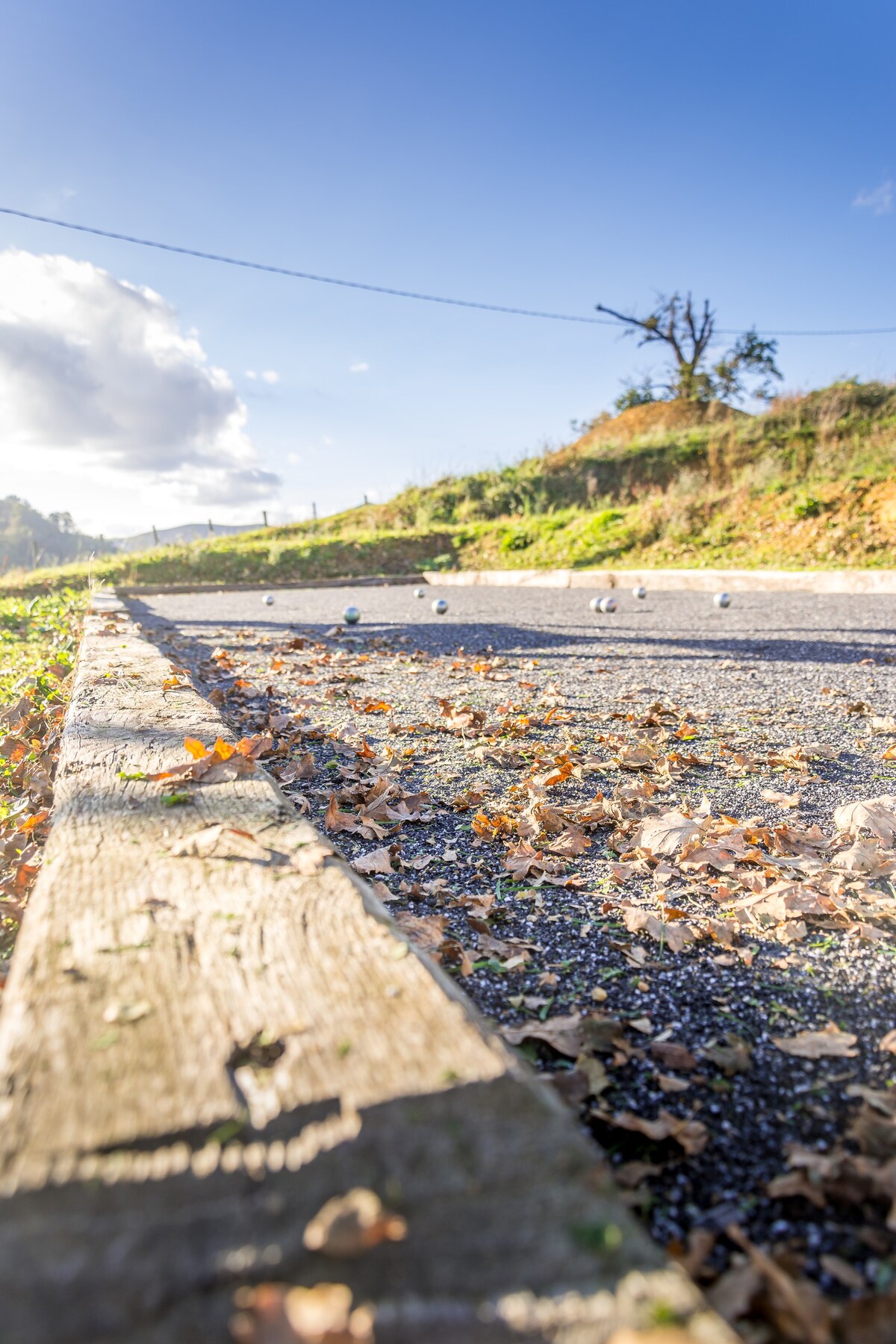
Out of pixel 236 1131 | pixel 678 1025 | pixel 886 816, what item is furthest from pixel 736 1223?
pixel 886 816

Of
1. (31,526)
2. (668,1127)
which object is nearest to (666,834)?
(668,1127)

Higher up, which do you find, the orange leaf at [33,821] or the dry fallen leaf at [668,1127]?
the orange leaf at [33,821]

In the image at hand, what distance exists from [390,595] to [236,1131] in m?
12.3

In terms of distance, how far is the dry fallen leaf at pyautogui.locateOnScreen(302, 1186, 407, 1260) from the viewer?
25.4 inches

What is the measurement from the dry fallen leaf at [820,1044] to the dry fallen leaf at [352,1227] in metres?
1.00

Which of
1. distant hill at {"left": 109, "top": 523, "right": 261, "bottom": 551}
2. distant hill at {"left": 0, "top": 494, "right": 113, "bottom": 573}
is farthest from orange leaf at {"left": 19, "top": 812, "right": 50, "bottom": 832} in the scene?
distant hill at {"left": 0, "top": 494, "right": 113, "bottom": 573}

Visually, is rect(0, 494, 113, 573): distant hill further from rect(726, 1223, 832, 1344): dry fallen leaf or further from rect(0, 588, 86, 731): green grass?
rect(726, 1223, 832, 1344): dry fallen leaf

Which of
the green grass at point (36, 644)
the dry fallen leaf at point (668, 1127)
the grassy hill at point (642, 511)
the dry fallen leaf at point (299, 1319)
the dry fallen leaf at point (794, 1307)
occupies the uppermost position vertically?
the grassy hill at point (642, 511)

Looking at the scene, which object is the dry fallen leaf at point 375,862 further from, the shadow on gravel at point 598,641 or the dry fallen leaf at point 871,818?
the shadow on gravel at point 598,641

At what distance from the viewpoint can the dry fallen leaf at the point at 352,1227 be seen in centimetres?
64

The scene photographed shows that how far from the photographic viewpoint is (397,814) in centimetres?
253

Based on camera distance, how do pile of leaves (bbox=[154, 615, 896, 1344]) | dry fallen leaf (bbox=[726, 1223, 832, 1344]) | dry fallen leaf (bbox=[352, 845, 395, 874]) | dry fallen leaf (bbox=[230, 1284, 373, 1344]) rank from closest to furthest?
dry fallen leaf (bbox=[230, 1284, 373, 1344]), dry fallen leaf (bbox=[726, 1223, 832, 1344]), pile of leaves (bbox=[154, 615, 896, 1344]), dry fallen leaf (bbox=[352, 845, 395, 874])

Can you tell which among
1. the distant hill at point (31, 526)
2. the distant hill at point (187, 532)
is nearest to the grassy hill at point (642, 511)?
the distant hill at point (187, 532)

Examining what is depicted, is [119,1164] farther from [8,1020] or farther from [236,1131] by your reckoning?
[8,1020]
